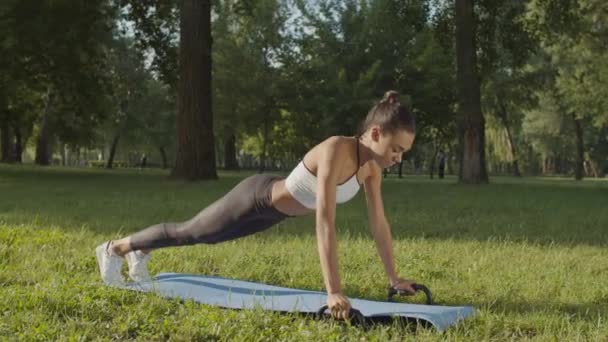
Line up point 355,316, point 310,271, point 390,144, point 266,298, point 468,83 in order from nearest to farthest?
point 355,316, point 390,144, point 266,298, point 310,271, point 468,83

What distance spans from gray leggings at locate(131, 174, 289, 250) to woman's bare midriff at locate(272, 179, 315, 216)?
36 mm

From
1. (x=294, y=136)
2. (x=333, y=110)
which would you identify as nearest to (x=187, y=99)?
(x=333, y=110)

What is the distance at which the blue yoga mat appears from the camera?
14.6ft

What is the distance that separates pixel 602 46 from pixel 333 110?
15.4 m

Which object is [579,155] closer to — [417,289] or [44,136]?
[44,136]

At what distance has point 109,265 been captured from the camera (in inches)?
217

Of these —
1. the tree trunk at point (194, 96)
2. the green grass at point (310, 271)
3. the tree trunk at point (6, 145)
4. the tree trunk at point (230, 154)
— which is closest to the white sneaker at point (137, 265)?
the green grass at point (310, 271)

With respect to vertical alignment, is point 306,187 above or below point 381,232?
above

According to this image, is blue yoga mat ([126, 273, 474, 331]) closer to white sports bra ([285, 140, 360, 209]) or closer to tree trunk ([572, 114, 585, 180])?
white sports bra ([285, 140, 360, 209])

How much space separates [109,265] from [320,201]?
1967 millimetres

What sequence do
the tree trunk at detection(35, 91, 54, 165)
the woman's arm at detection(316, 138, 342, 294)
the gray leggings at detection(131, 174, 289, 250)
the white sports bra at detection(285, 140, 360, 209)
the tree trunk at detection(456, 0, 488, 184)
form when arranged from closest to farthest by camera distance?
1. the woman's arm at detection(316, 138, 342, 294)
2. the white sports bra at detection(285, 140, 360, 209)
3. the gray leggings at detection(131, 174, 289, 250)
4. the tree trunk at detection(456, 0, 488, 184)
5. the tree trunk at detection(35, 91, 54, 165)

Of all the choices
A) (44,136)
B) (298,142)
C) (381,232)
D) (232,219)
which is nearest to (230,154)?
(298,142)

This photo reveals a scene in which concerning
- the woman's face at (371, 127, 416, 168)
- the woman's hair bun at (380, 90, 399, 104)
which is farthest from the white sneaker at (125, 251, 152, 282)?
the woman's hair bun at (380, 90, 399, 104)

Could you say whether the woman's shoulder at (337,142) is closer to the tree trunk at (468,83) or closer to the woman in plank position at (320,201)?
the woman in plank position at (320,201)
